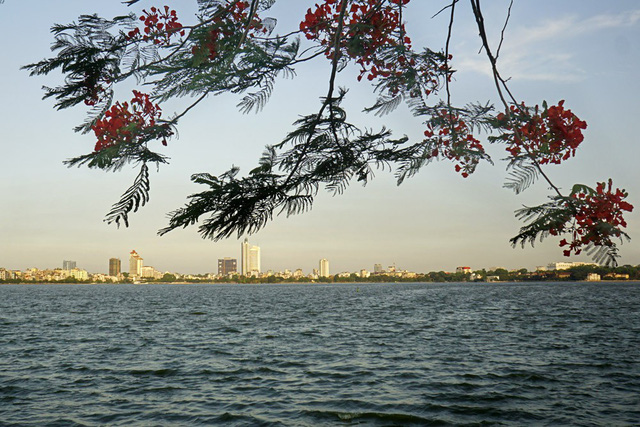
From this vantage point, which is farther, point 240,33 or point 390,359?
point 390,359

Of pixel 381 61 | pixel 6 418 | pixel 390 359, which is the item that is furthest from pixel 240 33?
pixel 390 359

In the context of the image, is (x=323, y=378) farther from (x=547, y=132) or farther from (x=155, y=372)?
(x=547, y=132)

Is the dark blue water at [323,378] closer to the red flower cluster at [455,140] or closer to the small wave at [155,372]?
the small wave at [155,372]

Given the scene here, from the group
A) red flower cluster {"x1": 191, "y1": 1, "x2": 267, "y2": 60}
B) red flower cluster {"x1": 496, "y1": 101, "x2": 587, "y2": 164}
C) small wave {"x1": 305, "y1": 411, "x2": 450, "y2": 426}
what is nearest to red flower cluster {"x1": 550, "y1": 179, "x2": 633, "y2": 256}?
red flower cluster {"x1": 496, "y1": 101, "x2": 587, "y2": 164}

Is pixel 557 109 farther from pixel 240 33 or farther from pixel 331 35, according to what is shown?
pixel 240 33

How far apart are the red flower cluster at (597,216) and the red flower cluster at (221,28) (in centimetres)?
212

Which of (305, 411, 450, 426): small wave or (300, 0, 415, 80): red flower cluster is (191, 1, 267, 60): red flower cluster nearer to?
(300, 0, 415, 80): red flower cluster

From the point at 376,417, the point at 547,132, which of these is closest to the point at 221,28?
the point at 547,132

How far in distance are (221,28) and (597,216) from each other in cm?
234

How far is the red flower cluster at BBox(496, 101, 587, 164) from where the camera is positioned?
3.29 meters

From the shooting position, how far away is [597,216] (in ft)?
8.16

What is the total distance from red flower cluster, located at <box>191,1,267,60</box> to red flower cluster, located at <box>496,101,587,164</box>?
186 centimetres

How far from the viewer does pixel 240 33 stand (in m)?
3.12

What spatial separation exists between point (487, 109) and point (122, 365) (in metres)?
20.4
